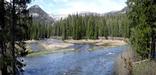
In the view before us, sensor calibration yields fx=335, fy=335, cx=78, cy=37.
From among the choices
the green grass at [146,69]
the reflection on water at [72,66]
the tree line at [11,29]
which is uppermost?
the tree line at [11,29]

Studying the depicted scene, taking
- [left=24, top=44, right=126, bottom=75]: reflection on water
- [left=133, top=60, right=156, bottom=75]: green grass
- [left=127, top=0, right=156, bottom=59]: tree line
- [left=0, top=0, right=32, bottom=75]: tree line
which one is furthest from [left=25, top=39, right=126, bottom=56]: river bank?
[left=0, top=0, right=32, bottom=75]: tree line

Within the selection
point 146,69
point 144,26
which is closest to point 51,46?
point 144,26

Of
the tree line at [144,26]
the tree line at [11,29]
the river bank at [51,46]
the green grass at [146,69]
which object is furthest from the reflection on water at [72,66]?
the tree line at [11,29]

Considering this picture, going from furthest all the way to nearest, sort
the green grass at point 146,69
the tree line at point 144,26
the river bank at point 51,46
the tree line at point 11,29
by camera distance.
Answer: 1. the river bank at point 51,46
2. the tree line at point 144,26
3. the green grass at point 146,69
4. the tree line at point 11,29

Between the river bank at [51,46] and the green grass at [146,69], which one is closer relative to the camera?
the green grass at [146,69]

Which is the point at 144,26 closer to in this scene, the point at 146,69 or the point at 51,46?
the point at 146,69

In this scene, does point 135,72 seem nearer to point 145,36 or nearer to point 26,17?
point 145,36

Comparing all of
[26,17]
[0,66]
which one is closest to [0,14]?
[26,17]

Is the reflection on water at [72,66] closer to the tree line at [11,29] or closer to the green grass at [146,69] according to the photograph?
the green grass at [146,69]

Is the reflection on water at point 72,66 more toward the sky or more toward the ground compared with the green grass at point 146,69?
more toward the ground

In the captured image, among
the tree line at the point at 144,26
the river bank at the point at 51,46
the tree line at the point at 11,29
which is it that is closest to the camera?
the tree line at the point at 11,29

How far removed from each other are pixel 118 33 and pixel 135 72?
6351 inches

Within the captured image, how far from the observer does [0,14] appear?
2947 centimetres

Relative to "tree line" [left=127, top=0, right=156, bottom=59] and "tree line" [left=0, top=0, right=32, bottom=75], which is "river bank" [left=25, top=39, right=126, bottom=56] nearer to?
"tree line" [left=127, top=0, right=156, bottom=59]
